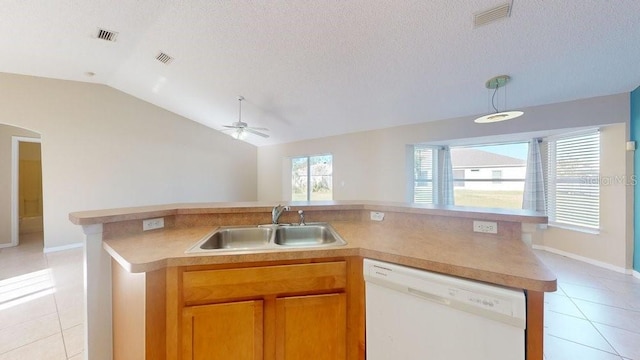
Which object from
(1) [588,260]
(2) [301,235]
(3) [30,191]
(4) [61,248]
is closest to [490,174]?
(1) [588,260]

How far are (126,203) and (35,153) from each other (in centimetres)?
294

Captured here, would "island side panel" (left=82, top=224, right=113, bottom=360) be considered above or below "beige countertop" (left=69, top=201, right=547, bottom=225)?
below

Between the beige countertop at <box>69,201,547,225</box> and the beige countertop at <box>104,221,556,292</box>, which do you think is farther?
the beige countertop at <box>69,201,547,225</box>

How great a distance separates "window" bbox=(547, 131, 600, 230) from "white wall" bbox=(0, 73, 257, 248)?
7.29 meters

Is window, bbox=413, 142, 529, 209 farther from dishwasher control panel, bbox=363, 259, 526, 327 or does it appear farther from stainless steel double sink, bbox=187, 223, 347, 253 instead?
dishwasher control panel, bbox=363, 259, 526, 327

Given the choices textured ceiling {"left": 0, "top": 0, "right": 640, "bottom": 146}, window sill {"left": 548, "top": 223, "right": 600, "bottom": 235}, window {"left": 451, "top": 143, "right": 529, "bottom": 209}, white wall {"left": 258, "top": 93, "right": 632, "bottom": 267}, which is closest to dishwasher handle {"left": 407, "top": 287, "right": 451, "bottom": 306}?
textured ceiling {"left": 0, "top": 0, "right": 640, "bottom": 146}

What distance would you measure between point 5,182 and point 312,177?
594cm

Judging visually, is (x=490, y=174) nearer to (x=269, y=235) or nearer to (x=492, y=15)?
(x=492, y=15)

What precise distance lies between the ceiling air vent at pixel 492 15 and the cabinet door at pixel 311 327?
8.37 ft

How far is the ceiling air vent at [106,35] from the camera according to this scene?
294 cm

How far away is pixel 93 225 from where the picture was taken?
141 cm

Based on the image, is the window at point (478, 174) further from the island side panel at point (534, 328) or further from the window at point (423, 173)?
the island side panel at point (534, 328)

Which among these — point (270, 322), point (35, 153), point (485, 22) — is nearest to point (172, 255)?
point (270, 322)

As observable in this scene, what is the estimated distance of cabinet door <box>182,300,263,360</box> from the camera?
1.14 metres
